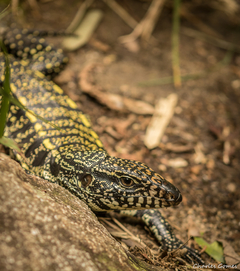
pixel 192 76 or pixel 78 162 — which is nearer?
pixel 78 162

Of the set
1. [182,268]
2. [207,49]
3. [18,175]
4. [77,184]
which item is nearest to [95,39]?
[207,49]

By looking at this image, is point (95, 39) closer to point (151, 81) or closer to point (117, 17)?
point (117, 17)

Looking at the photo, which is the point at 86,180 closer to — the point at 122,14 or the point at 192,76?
the point at 192,76

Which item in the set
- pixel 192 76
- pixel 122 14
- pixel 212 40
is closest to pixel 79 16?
pixel 122 14

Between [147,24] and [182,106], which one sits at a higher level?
[147,24]

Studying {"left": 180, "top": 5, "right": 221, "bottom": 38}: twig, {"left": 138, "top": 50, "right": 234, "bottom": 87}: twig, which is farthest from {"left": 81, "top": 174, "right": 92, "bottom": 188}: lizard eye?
{"left": 180, "top": 5, "right": 221, "bottom": 38}: twig

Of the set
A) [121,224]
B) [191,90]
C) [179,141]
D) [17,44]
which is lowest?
[121,224]

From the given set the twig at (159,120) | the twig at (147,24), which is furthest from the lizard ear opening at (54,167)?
the twig at (147,24)
